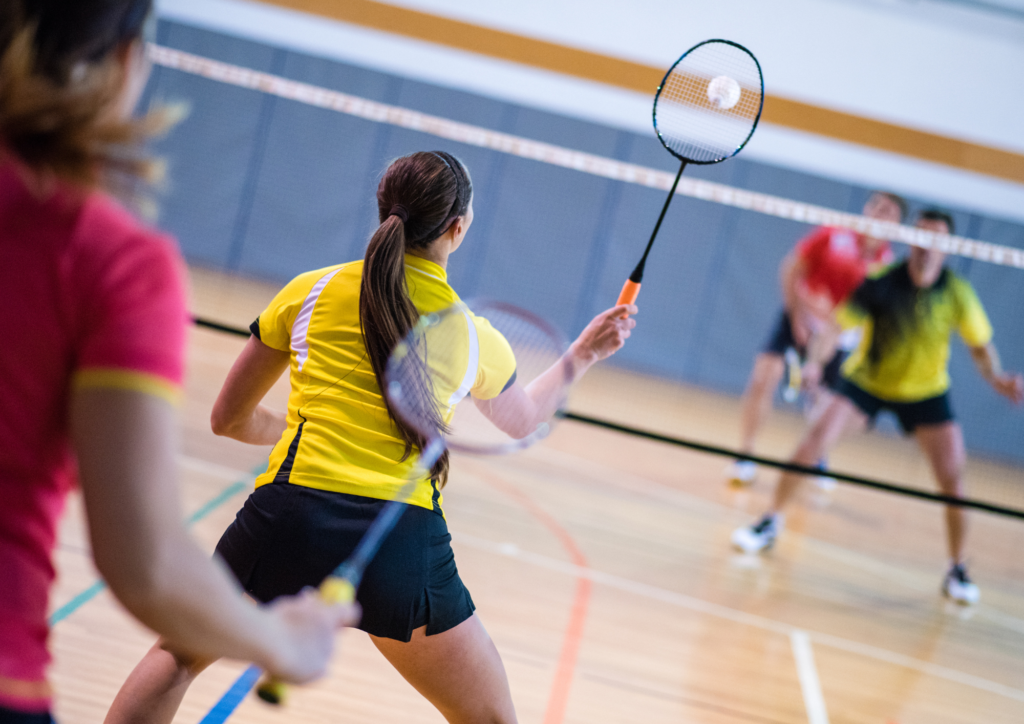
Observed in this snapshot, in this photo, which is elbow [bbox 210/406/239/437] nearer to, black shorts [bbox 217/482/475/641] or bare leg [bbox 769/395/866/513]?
black shorts [bbox 217/482/475/641]

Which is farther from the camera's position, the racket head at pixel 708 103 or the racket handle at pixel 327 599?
the racket head at pixel 708 103

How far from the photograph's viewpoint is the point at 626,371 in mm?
10562

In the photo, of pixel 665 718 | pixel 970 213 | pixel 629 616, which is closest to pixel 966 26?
pixel 970 213

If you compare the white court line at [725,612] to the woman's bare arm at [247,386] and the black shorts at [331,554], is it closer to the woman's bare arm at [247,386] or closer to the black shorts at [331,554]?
the woman's bare arm at [247,386]

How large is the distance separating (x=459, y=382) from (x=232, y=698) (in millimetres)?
1488

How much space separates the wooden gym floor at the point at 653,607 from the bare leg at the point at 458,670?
69 cm

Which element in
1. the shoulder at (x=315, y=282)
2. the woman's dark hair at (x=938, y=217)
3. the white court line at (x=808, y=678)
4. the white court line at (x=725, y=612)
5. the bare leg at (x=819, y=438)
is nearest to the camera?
the shoulder at (x=315, y=282)

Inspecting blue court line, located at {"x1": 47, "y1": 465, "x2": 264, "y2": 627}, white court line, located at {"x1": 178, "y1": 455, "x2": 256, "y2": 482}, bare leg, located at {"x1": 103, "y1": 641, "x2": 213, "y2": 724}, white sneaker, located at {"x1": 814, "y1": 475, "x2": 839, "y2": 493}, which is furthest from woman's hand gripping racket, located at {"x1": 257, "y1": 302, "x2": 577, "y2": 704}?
white sneaker, located at {"x1": 814, "y1": 475, "x2": 839, "y2": 493}

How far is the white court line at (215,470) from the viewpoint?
4477 millimetres

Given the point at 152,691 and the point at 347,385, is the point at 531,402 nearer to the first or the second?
the point at 347,385

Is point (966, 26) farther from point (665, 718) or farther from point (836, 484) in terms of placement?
point (665, 718)

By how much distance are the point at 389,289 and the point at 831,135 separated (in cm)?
500

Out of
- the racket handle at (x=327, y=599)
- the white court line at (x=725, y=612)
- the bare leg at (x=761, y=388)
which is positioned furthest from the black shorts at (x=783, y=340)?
the racket handle at (x=327, y=599)

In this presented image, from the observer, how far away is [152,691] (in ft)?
5.88
